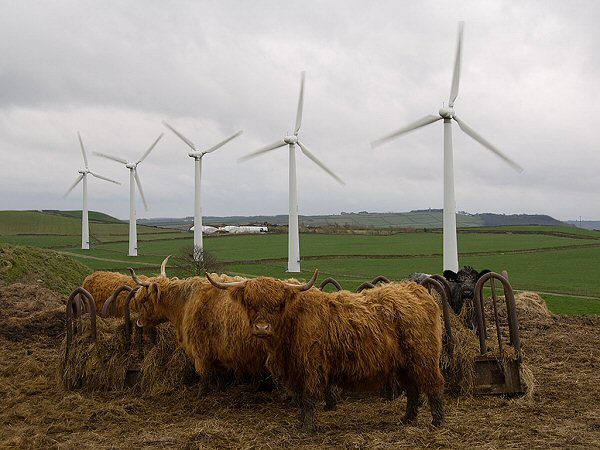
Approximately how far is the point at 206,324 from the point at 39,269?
1555 cm

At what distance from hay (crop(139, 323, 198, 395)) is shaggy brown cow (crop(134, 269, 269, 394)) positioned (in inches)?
9.9

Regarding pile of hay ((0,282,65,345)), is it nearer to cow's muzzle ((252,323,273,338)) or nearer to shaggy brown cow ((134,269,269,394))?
shaggy brown cow ((134,269,269,394))

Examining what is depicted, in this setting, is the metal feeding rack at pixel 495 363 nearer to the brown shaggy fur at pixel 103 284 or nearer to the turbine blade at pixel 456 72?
the brown shaggy fur at pixel 103 284

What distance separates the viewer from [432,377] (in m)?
7.33

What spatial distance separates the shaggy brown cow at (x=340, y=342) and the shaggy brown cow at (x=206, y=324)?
1.23 m

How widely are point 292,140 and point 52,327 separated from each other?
28822 mm

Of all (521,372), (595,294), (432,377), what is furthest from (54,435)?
(595,294)

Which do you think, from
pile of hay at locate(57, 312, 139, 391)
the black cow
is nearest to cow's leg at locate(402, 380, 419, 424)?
the black cow

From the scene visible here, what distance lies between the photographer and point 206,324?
9094 mm

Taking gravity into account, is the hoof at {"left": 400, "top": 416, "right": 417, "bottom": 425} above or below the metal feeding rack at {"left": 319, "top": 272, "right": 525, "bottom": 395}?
below

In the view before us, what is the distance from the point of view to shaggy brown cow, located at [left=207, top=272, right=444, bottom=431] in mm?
7168

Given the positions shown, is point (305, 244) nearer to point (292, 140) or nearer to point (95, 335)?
point (292, 140)

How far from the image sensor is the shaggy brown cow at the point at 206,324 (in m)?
8.68

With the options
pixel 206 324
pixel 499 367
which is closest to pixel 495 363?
pixel 499 367
